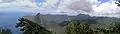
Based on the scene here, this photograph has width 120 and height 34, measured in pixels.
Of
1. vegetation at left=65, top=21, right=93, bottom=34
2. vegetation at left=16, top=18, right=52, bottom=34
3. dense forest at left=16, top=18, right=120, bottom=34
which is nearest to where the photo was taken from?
vegetation at left=16, top=18, right=52, bottom=34

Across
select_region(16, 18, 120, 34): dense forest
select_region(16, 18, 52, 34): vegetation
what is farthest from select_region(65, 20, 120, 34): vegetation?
select_region(16, 18, 52, 34): vegetation

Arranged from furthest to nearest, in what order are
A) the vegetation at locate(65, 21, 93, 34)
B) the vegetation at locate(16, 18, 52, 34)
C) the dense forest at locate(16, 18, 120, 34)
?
→ the vegetation at locate(65, 21, 93, 34), the dense forest at locate(16, 18, 120, 34), the vegetation at locate(16, 18, 52, 34)

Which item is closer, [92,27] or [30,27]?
[30,27]

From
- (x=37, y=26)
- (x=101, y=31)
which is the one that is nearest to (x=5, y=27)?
(x=37, y=26)

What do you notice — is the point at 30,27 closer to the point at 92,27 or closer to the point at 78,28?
the point at 78,28

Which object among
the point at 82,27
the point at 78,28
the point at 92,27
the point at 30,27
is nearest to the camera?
the point at 30,27

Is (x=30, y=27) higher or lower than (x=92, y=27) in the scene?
higher

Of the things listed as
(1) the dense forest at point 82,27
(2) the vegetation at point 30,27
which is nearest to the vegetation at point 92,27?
(1) the dense forest at point 82,27

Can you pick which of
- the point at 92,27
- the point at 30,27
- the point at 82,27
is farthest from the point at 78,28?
the point at 30,27

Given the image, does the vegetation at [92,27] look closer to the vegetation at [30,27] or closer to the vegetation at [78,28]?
the vegetation at [78,28]

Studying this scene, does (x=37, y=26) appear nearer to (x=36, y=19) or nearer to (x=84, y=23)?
(x=36, y=19)

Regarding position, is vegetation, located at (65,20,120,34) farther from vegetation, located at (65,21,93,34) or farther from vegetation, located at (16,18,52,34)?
vegetation, located at (16,18,52,34)
